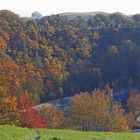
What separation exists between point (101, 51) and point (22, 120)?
373 feet

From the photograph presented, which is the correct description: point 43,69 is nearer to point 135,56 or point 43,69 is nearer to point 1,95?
point 135,56

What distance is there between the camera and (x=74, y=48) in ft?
542

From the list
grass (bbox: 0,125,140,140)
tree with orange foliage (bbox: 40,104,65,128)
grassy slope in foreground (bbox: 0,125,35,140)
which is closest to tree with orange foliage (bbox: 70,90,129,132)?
tree with orange foliage (bbox: 40,104,65,128)

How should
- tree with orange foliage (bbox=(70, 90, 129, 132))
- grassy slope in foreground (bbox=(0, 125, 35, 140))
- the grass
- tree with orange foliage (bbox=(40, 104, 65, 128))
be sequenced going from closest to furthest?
grassy slope in foreground (bbox=(0, 125, 35, 140)) < the grass < tree with orange foliage (bbox=(70, 90, 129, 132)) < tree with orange foliage (bbox=(40, 104, 65, 128))

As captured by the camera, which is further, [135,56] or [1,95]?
[135,56]

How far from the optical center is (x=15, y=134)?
85.4 feet

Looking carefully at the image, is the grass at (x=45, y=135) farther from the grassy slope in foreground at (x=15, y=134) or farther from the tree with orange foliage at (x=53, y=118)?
the tree with orange foliage at (x=53, y=118)

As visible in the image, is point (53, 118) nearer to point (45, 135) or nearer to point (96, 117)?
point (96, 117)

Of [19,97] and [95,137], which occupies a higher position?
[95,137]

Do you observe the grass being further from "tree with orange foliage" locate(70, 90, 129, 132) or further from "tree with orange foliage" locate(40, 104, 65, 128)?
"tree with orange foliage" locate(40, 104, 65, 128)

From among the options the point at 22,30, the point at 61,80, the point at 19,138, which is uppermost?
the point at 19,138

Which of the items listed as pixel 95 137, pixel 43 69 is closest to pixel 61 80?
pixel 43 69

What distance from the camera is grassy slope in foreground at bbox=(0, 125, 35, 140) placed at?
24.7 m

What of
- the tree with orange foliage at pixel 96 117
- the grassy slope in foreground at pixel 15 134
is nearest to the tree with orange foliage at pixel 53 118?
the tree with orange foliage at pixel 96 117
